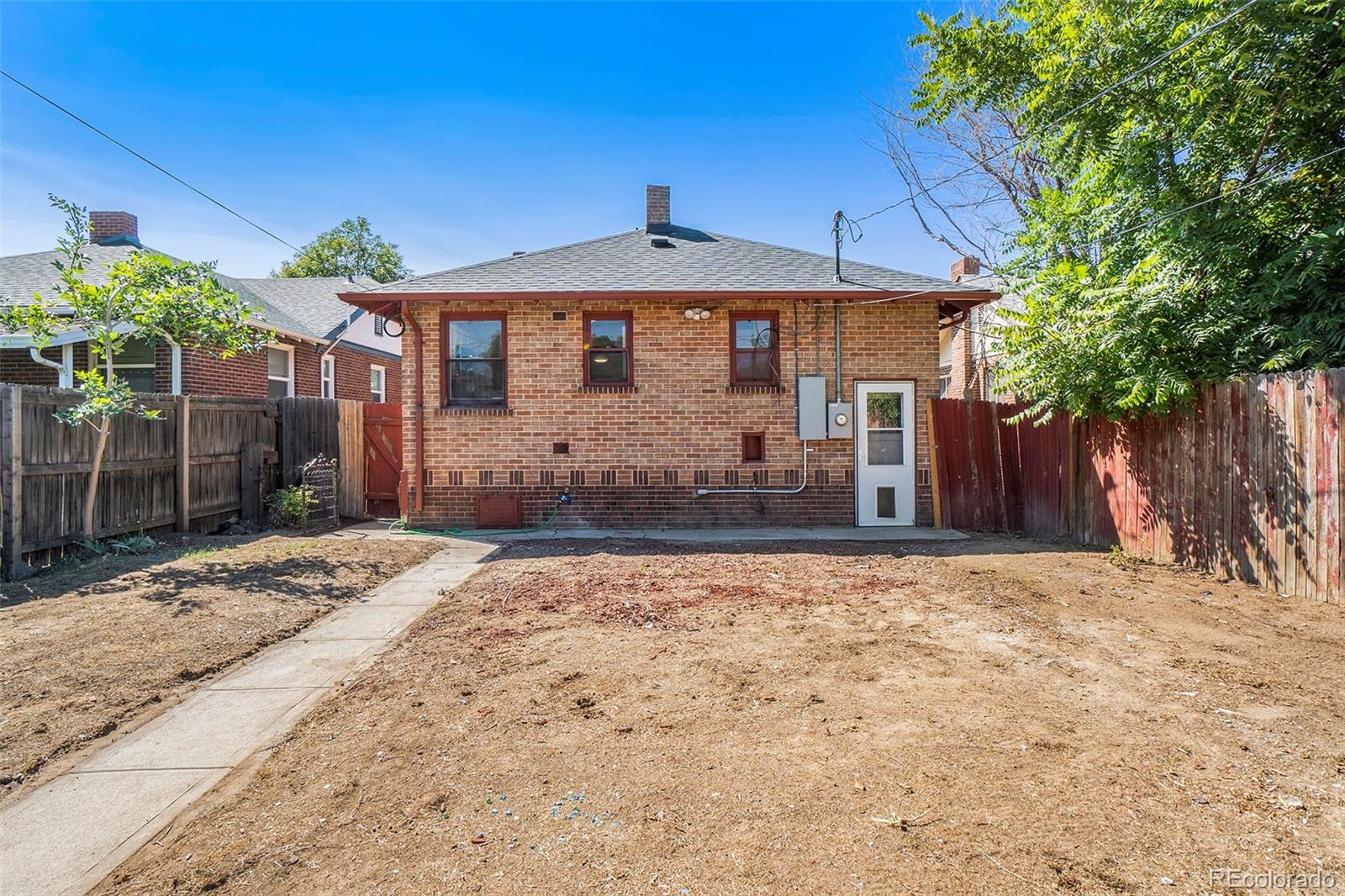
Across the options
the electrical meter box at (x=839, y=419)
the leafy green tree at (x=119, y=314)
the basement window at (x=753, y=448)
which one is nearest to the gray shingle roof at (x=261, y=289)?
the leafy green tree at (x=119, y=314)

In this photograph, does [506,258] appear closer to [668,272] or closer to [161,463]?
[668,272]

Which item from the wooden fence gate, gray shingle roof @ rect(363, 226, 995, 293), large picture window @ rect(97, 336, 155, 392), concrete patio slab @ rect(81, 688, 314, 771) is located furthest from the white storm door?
large picture window @ rect(97, 336, 155, 392)

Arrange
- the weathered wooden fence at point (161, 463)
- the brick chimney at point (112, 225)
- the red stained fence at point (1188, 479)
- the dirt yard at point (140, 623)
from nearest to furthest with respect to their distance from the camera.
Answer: the dirt yard at point (140, 623)
the red stained fence at point (1188, 479)
the weathered wooden fence at point (161, 463)
the brick chimney at point (112, 225)

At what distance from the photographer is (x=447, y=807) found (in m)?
2.64

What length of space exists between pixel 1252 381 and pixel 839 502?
5.31m

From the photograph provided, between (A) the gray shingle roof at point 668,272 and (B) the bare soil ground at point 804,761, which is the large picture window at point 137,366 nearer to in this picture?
(A) the gray shingle roof at point 668,272

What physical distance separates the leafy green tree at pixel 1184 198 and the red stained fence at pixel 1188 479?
49 cm

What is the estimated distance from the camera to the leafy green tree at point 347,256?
132 feet

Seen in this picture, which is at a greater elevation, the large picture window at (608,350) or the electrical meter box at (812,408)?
the large picture window at (608,350)

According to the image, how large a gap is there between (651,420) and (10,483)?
7.27 m

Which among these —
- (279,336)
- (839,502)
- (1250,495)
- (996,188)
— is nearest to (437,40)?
(279,336)

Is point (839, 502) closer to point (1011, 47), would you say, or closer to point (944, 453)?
point (944, 453)

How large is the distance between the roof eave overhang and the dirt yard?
3.90 m

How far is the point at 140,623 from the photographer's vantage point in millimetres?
5129
